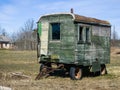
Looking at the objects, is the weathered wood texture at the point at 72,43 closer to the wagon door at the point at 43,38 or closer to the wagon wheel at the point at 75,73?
the wagon door at the point at 43,38

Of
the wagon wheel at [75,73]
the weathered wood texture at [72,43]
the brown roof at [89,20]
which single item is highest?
the brown roof at [89,20]

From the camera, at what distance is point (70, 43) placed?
15.3 metres

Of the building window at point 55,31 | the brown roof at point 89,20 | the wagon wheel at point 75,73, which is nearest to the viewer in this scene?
the wagon wheel at point 75,73

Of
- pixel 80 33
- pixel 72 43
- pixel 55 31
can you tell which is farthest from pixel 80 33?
pixel 55 31

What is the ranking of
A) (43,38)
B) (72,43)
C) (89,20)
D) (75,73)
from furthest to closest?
(43,38), (89,20), (75,73), (72,43)

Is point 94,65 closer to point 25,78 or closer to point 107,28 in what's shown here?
point 107,28

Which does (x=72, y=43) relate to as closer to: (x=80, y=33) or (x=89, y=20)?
(x=80, y=33)

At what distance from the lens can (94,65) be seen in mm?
16625

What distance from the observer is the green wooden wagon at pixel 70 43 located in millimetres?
15227

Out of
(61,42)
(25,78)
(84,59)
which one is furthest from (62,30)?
(25,78)

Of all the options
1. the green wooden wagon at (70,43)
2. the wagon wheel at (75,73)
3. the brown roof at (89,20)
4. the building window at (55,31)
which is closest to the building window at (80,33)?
the green wooden wagon at (70,43)

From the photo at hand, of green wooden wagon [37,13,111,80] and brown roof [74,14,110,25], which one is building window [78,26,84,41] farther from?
brown roof [74,14,110,25]

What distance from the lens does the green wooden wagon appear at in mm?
15227

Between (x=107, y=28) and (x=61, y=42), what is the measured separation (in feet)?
12.2
